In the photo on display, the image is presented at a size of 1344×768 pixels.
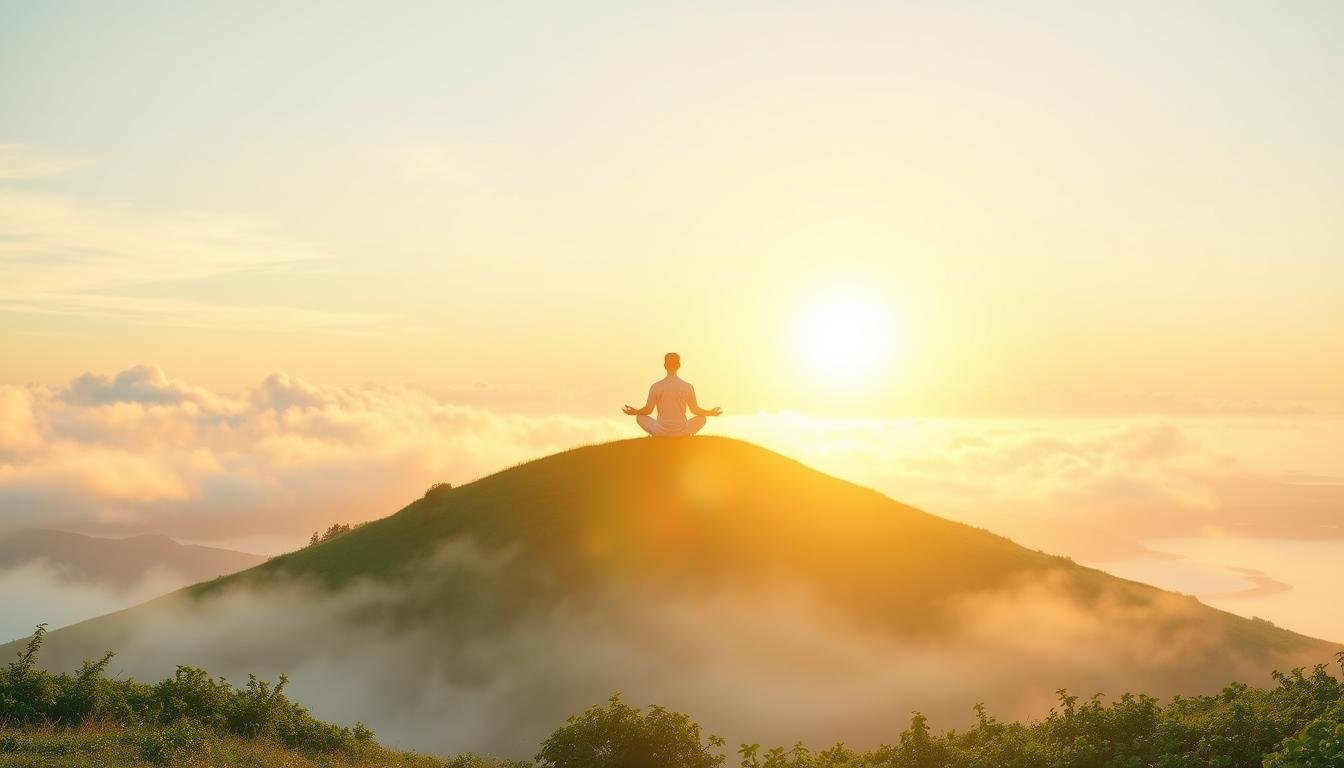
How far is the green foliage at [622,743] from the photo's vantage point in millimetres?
25703

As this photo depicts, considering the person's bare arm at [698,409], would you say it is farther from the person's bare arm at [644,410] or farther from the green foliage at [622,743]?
the green foliage at [622,743]

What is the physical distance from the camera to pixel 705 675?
46344 millimetres

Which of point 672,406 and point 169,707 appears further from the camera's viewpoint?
point 672,406

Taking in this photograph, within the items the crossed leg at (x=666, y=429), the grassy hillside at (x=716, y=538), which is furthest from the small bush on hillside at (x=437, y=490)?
the crossed leg at (x=666, y=429)

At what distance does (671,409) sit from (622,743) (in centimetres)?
2513

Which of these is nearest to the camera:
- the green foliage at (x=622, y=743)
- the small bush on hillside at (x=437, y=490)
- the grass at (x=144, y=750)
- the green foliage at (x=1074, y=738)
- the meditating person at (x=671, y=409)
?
the green foliage at (x=1074, y=738)

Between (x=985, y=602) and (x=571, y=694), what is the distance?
20.4 meters

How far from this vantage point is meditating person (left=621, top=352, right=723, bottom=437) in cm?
4903

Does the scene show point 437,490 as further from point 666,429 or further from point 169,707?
point 169,707

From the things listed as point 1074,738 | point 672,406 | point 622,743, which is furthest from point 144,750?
point 672,406

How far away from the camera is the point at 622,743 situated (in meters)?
25.7

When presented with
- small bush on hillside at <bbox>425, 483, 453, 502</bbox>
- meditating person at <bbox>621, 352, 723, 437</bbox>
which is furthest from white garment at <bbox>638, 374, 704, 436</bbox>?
small bush on hillside at <bbox>425, 483, 453, 502</bbox>

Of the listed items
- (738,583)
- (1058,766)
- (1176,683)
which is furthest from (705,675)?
(1058,766)

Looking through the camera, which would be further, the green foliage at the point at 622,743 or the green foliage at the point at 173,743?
the green foliage at the point at 173,743
